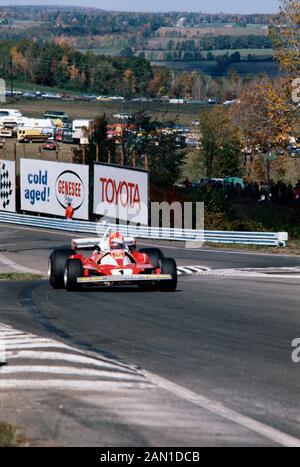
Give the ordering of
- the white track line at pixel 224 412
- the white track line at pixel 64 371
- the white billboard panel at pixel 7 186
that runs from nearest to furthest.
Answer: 1. the white track line at pixel 224 412
2. the white track line at pixel 64 371
3. the white billboard panel at pixel 7 186

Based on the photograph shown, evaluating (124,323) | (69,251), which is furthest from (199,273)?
(124,323)

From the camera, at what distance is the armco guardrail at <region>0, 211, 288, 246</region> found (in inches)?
1523

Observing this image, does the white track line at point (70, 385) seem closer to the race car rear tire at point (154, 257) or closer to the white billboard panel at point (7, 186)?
the race car rear tire at point (154, 257)

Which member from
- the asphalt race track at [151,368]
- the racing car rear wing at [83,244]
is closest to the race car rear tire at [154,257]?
the asphalt race track at [151,368]

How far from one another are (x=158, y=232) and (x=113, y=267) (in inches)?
932

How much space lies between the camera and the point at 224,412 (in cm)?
843

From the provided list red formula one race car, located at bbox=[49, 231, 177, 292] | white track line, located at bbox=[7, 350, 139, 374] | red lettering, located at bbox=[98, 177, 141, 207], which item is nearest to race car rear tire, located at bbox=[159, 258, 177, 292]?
red formula one race car, located at bbox=[49, 231, 177, 292]

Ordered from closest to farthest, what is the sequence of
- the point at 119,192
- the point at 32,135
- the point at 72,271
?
the point at 72,271 → the point at 119,192 → the point at 32,135

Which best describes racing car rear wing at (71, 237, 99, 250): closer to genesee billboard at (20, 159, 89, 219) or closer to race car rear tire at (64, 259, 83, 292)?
race car rear tire at (64, 259, 83, 292)

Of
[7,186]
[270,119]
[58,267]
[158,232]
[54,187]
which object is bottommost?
[158,232]

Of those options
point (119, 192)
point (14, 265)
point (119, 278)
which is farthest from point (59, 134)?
point (119, 278)

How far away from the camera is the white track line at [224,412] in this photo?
7.64 m

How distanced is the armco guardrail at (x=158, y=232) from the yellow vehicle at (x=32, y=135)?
3614 cm

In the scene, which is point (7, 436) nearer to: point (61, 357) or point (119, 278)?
point (61, 357)
